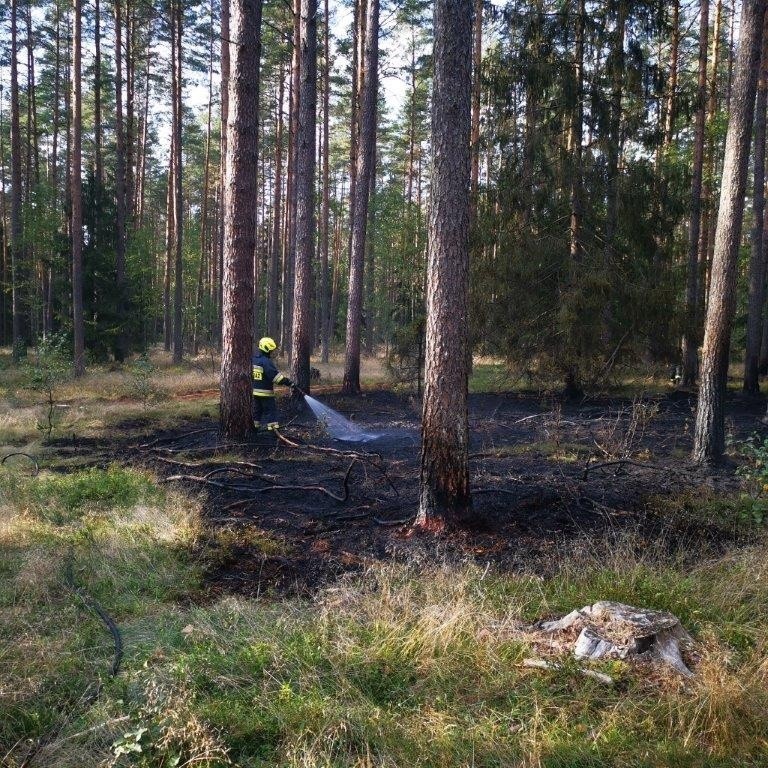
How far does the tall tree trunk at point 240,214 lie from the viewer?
9.24 m

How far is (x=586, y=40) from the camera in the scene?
47.4 feet

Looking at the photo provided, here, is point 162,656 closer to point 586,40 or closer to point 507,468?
point 507,468

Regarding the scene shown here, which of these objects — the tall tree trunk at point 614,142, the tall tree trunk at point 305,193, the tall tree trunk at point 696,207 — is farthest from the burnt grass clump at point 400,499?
the tall tree trunk at point 696,207

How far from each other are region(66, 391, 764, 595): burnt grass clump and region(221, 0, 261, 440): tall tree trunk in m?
1.00

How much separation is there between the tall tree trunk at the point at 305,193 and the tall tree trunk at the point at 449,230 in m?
9.71

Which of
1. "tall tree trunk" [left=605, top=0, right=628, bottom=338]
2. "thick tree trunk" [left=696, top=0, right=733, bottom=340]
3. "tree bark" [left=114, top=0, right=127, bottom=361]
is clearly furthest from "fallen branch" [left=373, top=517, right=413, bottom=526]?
"tree bark" [left=114, top=0, right=127, bottom=361]

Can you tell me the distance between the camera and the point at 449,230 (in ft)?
18.0

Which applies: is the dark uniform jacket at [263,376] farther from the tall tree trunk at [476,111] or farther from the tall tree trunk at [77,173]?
the tall tree trunk at [77,173]

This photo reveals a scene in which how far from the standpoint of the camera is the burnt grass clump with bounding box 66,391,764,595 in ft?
18.2

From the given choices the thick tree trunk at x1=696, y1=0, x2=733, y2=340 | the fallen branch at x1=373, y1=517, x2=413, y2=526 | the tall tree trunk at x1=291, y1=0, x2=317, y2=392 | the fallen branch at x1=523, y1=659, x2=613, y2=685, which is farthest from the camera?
the thick tree trunk at x1=696, y1=0, x2=733, y2=340

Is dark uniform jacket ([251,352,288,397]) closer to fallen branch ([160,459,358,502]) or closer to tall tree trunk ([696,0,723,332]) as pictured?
fallen branch ([160,459,358,502])

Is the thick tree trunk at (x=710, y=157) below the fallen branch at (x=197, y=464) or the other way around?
the other way around

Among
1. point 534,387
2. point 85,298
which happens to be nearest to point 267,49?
point 85,298

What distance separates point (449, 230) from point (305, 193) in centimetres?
1032
